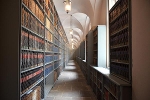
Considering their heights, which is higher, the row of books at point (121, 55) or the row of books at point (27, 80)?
the row of books at point (121, 55)

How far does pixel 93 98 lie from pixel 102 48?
183cm

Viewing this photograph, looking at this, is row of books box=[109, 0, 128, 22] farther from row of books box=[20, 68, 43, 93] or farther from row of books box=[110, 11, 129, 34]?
row of books box=[20, 68, 43, 93]

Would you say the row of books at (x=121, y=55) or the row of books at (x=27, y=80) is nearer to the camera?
the row of books at (x=27, y=80)

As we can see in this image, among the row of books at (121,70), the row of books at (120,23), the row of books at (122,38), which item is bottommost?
the row of books at (121,70)

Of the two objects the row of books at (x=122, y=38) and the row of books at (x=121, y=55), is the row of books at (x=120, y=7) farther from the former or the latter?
the row of books at (x=121, y=55)
